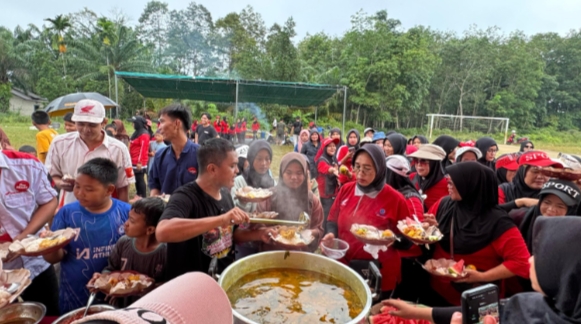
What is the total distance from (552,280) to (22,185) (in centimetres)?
312

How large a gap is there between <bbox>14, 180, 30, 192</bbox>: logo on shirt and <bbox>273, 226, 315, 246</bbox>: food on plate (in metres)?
1.84

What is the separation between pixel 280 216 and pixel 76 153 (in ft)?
6.80

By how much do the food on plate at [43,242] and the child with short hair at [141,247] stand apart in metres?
0.30

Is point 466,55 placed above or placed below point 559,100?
above

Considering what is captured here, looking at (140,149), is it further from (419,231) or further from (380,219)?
(419,231)

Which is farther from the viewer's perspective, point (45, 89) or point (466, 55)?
point (466, 55)

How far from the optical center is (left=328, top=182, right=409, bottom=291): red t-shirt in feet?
8.21

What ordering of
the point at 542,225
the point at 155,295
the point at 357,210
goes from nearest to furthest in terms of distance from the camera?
1. the point at 155,295
2. the point at 542,225
3. the point at 357,210

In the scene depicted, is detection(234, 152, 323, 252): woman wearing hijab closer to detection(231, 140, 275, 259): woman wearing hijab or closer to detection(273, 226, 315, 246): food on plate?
detection(273, 226, 315, 246): food on plate

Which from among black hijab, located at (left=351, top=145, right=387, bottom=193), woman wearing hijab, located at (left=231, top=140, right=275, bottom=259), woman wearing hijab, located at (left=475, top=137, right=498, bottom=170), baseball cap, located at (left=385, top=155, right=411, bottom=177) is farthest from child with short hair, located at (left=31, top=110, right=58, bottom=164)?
woman wearing hijab, located at (left=475, top=137, right=498, bottom=170)

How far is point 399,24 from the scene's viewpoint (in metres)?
41.3

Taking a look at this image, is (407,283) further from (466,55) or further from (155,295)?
(466,55)

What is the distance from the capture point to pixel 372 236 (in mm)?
2248

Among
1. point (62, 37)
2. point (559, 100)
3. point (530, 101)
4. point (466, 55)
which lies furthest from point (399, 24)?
point (62, 37)
